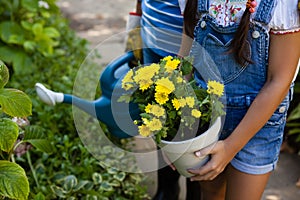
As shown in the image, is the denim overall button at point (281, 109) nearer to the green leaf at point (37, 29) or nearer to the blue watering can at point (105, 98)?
the blue watering can at point (105, 98)

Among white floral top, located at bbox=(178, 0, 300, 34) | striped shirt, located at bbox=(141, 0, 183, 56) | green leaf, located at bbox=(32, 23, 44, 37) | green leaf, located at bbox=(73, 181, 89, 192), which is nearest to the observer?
white floral top, located at bbox=(178, 0, 300, 34)

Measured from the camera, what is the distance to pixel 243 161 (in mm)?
1928

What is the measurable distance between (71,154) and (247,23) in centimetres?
161

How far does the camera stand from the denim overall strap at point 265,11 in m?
1.66

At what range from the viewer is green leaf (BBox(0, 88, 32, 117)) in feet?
5.69

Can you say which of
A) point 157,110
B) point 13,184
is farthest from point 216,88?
point 13,184

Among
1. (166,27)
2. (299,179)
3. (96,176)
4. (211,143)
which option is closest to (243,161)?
(211,143)

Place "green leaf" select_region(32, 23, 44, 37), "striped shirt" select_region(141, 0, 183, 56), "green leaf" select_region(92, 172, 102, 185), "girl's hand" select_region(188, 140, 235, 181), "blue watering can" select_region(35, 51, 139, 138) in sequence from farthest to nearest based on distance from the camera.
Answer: "green leaf" select_region(32, 23, 44, 37) → "green leaf" select_region(92, 172, 102, 185) → "blue watering can" select_region(35, 51, 139, 138) → "striped shirt" select_region(141, 0, 183, 56) → "girl's hand" select_region(188, 140, 235, 181)

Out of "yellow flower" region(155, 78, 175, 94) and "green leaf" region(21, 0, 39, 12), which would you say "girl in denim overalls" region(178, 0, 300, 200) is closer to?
"yellow flower" region(155, 78, 175, 94)

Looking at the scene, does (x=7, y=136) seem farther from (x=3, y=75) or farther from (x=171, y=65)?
(x=171, y=65)

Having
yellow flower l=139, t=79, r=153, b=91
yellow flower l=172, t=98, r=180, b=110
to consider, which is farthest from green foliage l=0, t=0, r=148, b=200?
yellow flower l=172, t=98, r=180, b=110

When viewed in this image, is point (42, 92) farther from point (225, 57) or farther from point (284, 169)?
point (284, 169)

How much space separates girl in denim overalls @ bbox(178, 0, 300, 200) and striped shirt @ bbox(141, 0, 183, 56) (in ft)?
0.66

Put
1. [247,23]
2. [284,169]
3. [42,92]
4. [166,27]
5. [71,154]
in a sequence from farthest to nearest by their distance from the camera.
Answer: [284,169], [71,154], [42,92], [166,27], [247,23]
